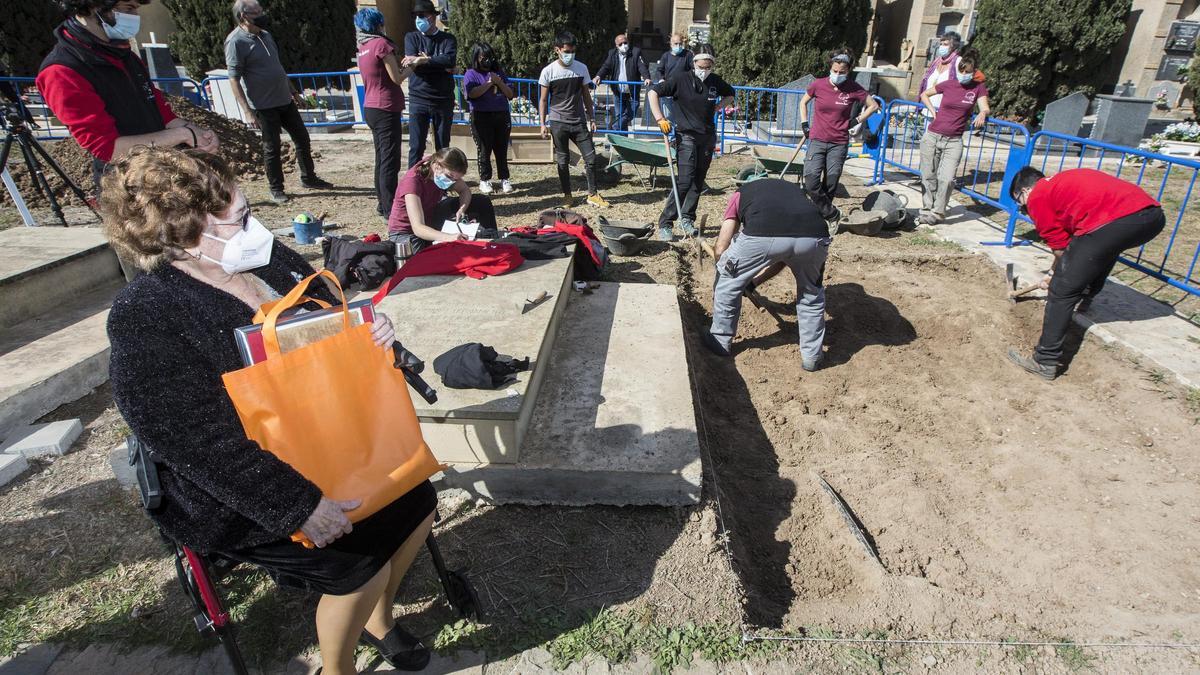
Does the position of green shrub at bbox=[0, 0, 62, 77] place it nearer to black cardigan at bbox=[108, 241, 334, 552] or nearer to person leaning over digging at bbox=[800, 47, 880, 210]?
person leaning over digging at bbox=[800, 47, 880, 210]

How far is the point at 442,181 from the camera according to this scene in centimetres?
492

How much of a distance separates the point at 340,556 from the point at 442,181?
12.1ft

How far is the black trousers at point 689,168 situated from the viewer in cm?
636

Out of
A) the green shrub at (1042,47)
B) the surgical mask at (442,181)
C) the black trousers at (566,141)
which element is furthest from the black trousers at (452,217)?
the green shrub at (1042,47)

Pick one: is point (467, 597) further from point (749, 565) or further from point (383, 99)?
point (383, 99)

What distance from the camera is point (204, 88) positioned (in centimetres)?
1267

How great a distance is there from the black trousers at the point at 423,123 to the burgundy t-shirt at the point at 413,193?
182 centimetres

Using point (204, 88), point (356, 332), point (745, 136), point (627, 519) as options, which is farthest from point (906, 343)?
point (204, 88)

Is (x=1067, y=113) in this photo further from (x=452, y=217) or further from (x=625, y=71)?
(x=452, y=217)

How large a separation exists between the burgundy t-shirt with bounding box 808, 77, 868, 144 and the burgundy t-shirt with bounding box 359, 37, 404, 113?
435cm

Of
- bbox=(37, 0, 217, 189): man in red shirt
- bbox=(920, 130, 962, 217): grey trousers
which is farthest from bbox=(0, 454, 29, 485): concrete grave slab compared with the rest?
bbox=(920, 130, 962, 217): grey trousers

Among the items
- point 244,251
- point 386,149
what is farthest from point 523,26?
point 244,251

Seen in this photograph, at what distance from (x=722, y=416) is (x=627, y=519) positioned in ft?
4.73

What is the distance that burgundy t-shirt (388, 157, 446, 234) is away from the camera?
480 cm
